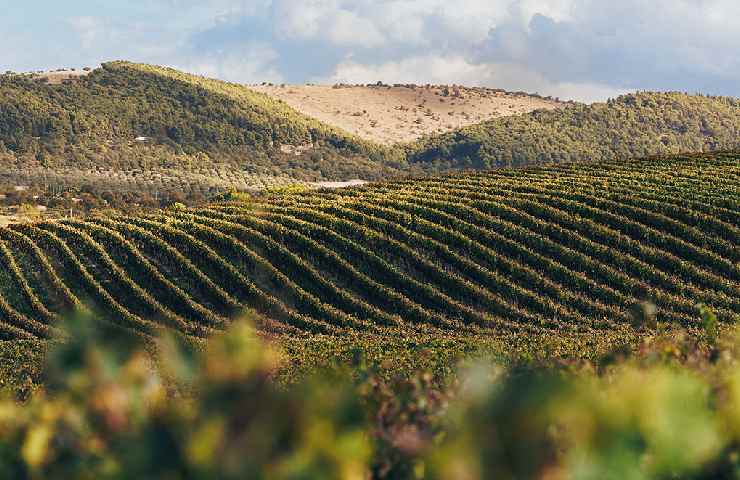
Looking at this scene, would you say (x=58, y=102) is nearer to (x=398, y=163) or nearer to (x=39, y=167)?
(x=39, y=167)

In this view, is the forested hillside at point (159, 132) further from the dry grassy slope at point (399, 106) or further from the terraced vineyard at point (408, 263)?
the terraced vineyard at point (408, 263)

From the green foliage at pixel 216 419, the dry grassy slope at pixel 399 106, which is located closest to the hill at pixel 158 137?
the dry grassy slope at pixel 399 106

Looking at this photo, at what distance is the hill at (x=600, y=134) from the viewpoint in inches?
4535

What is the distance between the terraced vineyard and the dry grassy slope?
11617 centimetres

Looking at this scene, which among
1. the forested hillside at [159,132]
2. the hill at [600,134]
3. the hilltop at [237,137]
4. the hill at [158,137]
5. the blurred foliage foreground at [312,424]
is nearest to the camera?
the blurred foliage foreground at [312,424]

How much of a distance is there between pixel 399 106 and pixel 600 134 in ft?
212

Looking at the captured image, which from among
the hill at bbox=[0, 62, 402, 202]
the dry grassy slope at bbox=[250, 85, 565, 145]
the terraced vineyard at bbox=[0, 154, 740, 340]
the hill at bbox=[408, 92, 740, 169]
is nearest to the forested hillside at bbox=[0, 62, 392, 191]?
the hill at bbox=[0, 62, 402, 202]

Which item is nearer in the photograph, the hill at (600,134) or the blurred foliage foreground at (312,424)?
Answer: the blurred foliage foreground at (312,424)

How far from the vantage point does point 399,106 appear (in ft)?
582

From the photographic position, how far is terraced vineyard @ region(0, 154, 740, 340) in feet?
97.1

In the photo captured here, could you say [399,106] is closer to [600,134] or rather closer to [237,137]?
[237,137]

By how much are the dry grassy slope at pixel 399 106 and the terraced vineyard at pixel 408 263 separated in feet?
381

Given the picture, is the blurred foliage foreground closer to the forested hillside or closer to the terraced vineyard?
the terraced vineyard

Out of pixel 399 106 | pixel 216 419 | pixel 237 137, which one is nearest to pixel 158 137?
pixel 237 137
